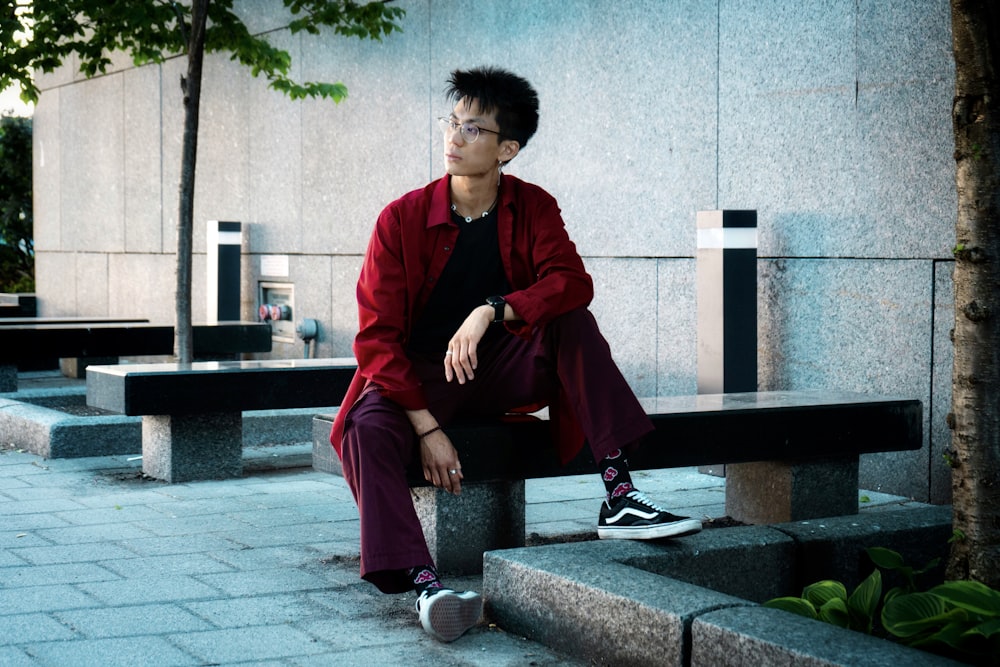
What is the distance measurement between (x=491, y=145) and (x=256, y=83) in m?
8.13

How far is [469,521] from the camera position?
469 centimetres

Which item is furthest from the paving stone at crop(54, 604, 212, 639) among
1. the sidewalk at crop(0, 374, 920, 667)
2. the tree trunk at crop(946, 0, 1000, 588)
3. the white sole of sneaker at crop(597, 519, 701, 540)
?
the tree trunk at crop(946, 0, 1000, 588)

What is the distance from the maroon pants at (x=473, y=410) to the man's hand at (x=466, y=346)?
0.21 metres

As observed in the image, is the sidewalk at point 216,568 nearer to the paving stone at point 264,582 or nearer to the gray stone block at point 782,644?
the paving stone at point 264,582

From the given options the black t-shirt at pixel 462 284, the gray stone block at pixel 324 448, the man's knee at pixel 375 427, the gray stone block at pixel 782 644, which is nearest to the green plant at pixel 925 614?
the gray stone block at pixel 782 644

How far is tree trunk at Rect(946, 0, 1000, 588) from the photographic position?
12.3 ft

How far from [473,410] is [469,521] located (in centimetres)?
40

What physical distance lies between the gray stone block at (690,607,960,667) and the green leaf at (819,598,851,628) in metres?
0.37

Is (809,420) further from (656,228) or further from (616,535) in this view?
(656,228)

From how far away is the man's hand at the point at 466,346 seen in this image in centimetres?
413

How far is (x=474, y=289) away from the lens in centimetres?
447

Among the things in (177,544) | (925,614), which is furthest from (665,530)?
(177,544)

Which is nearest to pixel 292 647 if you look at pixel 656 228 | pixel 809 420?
pixel 809 420

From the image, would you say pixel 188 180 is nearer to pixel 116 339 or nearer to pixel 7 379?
pixel 116 339
